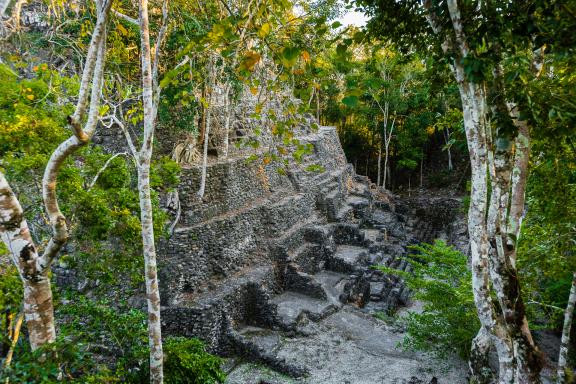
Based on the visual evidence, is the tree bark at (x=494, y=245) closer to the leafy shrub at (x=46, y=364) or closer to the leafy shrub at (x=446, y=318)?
the leafy shrub at (x=446, y=318)

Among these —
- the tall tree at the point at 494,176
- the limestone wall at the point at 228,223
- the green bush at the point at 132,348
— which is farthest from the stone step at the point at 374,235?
the tall tree at the point at 494,176

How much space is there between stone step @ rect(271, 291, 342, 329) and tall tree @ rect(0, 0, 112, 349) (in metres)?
6.78

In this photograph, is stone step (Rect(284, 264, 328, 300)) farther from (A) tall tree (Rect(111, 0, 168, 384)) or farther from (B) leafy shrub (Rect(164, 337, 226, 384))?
(A) tall tree (Rect(111, 0, 168, 384))

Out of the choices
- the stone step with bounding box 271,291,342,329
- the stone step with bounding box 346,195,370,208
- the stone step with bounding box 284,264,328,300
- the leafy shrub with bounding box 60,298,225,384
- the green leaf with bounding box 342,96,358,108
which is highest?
the green leaf with bounding box 342,96,358,108

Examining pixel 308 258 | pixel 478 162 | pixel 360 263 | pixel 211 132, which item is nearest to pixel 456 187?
pixel 360 263

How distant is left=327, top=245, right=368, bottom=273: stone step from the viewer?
1322 centimetres

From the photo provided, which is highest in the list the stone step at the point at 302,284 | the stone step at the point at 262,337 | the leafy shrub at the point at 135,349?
the leafy shrub at the point at 135,349

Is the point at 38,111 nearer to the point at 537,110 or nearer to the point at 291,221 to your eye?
the point at 537,110

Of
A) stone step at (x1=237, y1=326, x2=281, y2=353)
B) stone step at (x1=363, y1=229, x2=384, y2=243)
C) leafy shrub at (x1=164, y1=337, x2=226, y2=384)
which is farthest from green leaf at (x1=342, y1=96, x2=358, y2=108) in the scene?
stone step at (x1=363, y1=229, x2=384, y2=243)

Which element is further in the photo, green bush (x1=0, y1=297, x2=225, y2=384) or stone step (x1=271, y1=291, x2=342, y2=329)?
stone step (x1=271, y1=291, x2=342, y2=329)

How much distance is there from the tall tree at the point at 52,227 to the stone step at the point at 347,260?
10319 millimetres

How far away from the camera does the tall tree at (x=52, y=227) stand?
3643mm

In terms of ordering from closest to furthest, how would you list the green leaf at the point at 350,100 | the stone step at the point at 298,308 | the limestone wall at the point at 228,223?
1. the green leaf at the point at 350,100
2. the limestone wall at the point at 228,223
3. the stone step at the point at 298,308

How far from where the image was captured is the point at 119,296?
888 centimetres
